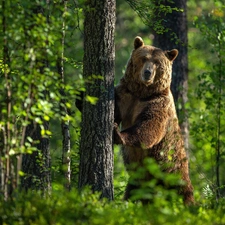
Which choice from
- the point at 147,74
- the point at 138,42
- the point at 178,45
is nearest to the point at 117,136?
the point at 147,74

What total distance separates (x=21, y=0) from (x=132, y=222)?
2.90 metres

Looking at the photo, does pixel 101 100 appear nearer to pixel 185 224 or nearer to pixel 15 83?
pixel 15 83

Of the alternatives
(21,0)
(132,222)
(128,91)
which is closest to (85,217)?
(132,222)

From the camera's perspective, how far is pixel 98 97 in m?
6.89

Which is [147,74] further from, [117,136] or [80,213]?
[80,213]

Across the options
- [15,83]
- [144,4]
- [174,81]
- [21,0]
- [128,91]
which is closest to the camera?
[15,83]

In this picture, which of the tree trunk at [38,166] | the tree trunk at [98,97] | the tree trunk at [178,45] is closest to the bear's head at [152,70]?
the tree trunk at [38,166]

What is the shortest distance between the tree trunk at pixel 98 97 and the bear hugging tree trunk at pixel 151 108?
1.23 m

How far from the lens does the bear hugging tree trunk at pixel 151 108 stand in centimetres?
827

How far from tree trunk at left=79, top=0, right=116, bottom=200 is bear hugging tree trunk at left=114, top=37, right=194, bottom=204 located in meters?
1.23

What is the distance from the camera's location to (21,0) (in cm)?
683

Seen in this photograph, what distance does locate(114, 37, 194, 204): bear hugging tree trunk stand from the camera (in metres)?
8.27

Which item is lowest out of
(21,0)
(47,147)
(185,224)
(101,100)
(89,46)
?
(185,224)

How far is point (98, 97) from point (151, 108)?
1.56 meters
